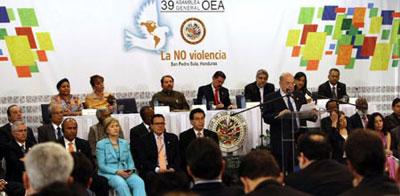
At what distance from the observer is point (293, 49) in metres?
10.7

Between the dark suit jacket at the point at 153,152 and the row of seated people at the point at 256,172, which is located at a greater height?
the row of seated people at the point at 256,172

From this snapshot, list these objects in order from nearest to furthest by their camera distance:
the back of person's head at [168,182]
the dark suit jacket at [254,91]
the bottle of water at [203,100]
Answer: the back of person's head at [168,182] → the bottle of water at [203,100] → the dark suit jacket at [254,91]

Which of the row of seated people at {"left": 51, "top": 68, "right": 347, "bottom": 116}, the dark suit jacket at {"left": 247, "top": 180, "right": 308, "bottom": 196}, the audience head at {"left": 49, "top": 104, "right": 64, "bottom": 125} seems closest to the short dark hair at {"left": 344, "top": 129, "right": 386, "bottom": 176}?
the dark suit jacket at {"left": 247, "top": 180, "right": 308, "bottom": 196}

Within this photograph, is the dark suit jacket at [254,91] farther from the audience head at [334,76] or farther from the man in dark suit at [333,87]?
the audience head at [334,76]

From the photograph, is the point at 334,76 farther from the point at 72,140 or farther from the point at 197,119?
the point at 72,140

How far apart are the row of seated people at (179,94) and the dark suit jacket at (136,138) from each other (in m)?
0.54

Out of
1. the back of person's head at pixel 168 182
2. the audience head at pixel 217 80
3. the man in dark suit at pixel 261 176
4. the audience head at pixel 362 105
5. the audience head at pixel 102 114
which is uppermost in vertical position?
the back of person's head at pixel 168 182

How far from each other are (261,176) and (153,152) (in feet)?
15.2

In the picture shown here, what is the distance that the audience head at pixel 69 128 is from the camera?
25.3 feet

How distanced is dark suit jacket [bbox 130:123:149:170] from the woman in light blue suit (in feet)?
0.51

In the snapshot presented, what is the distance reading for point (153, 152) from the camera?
26.1 ft

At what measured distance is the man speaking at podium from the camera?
7977 millimetres

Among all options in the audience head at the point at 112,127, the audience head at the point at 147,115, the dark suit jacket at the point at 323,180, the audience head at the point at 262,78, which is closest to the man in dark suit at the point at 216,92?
the audience head at the point at 262,78

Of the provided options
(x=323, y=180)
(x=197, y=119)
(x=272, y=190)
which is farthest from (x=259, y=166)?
(x=197, y=119)
